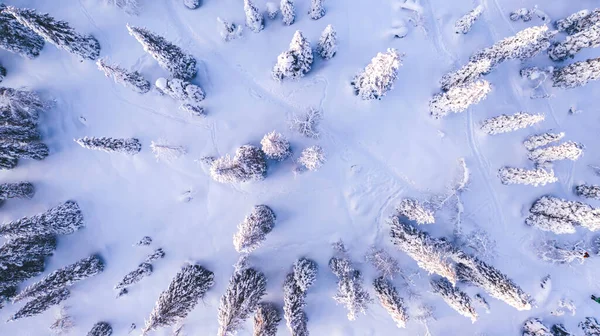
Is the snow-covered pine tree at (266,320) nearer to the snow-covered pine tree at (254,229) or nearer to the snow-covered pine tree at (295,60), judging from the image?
the snow-covered pine tree at (254,229)

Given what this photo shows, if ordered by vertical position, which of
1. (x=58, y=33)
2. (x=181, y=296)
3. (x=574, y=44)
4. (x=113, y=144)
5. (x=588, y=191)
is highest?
(x=574, y=44)

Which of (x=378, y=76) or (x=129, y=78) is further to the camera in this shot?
(x=129, y=78)

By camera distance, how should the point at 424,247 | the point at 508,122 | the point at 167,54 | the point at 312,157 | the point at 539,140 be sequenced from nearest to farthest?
1. the point at 424,247
2. the point at 167,54
3. the point at 508,122
4. the point at 312,157
5. the point at 539,140

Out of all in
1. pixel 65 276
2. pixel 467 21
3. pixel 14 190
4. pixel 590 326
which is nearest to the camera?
pixel 65 276

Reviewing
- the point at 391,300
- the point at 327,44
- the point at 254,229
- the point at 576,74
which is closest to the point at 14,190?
the point at 254,229

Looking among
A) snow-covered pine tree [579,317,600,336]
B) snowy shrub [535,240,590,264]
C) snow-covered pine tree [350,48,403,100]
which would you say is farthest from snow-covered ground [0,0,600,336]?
snow-covered pine tree [350,48,403,100]

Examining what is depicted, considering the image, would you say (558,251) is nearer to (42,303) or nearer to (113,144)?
(113,144)

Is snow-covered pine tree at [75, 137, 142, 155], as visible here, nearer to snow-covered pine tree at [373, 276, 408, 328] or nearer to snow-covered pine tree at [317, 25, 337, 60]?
snow-covered pine tree at [317, 25, 337, 60]
